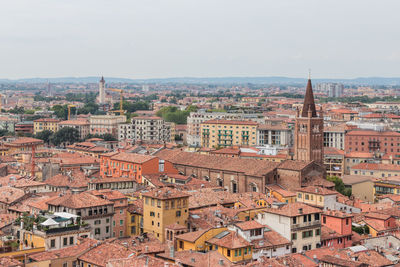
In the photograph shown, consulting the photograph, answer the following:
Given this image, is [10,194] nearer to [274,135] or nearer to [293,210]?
[293,210]

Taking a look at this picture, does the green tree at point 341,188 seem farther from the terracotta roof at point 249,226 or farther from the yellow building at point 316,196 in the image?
the terracotta roof at point 249,226

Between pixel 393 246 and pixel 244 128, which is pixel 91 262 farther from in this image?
pixel 244 128

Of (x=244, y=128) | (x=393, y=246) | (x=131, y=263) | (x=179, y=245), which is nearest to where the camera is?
(x=131, y=263)

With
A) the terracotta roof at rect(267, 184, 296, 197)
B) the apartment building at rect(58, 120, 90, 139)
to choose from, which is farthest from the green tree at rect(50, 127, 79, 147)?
the terracotta roof at rect(267, 184, 296, 197)

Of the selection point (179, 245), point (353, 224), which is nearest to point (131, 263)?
point (179, 245)

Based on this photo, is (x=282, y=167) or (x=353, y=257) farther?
(x=282, y=167)

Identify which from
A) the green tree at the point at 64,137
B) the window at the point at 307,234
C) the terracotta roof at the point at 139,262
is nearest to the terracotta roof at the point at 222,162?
the window at the point at 307,234

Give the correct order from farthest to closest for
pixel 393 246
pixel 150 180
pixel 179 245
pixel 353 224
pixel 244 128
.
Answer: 1. pixel 244 128
2. pixel 150 180
3. pixel 353 224
4. pixel 393 246
5. pixel 179 245

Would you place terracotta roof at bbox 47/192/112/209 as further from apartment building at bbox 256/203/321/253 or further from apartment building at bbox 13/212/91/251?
apartment building at bbox 256/203/321/253
